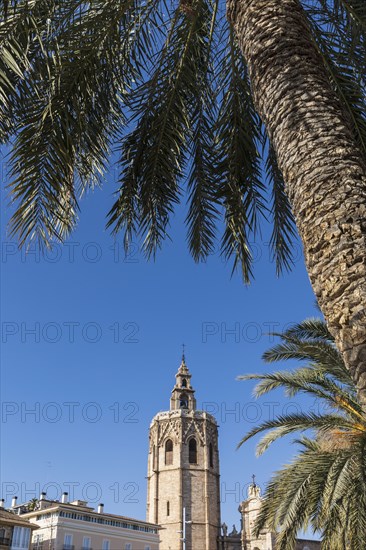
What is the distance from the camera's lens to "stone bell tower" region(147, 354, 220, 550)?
58.9 meters

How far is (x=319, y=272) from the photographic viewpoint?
3643mm

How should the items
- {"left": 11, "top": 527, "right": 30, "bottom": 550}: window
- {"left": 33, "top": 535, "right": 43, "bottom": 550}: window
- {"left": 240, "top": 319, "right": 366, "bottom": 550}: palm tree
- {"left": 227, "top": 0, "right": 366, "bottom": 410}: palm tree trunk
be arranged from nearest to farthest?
Answer: {"left": 227, "top": 0, "right": 366, "bottom": 410}: palm tree trunk, {"left": 240, "top": 319, "right": 366, "bottom": 550}: palm tree, {"left": 11, "top": 527, "right": 30, "bottom": 550}: window, {"left": 33, "top": 535, "right": 43, "bottom": 550}: window

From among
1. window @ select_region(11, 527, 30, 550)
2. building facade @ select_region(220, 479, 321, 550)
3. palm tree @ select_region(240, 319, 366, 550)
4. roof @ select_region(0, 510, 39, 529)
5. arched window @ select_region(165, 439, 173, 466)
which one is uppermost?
arched window @ select_region(165, 439, 173, 466)

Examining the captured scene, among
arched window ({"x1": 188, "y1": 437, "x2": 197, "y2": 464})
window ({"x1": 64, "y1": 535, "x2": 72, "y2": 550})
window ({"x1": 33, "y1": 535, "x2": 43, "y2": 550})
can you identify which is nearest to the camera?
window ({"x1": 64, "y1": 535, "x2": 72, "y2": 550})

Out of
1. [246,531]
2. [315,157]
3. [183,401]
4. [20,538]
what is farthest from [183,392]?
[315,157]

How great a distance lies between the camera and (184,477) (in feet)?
198

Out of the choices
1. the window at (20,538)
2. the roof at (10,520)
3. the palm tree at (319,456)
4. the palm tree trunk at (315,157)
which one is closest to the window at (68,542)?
the roof at (10,520)

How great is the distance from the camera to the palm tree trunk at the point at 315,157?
340cm

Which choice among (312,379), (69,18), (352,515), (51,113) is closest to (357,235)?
(51,113)

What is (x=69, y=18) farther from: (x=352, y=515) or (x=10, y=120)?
(x=352, y=515)

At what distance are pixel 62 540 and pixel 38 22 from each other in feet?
160

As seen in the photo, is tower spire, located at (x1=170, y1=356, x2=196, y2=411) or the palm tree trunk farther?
tower spire, located at (x1=170, y1=356, x2=196, y2=411)

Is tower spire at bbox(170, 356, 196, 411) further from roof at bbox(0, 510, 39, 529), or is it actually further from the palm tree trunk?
the palm tree trunk

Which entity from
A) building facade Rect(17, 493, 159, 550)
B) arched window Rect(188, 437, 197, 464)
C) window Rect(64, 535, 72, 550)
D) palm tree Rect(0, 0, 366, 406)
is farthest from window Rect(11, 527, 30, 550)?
palm tree Rect(0, 0, 366, 406)
